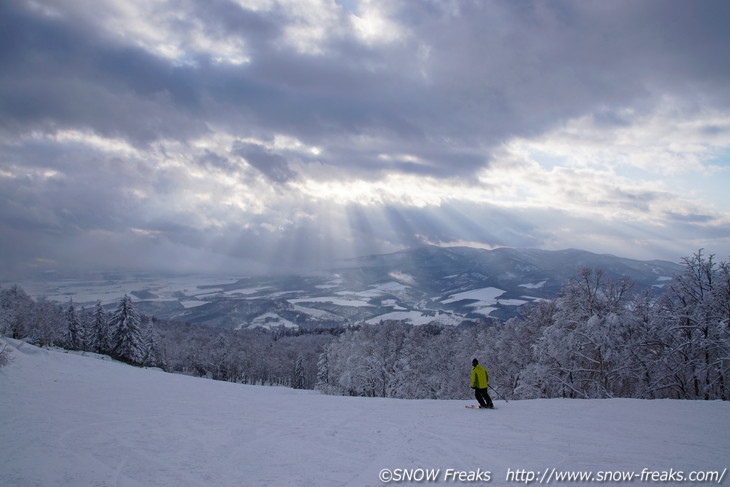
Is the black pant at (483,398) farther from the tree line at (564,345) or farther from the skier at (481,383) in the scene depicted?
the tree line at (564,345)

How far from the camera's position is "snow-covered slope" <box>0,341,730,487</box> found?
759cm

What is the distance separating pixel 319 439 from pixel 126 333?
52065 mm

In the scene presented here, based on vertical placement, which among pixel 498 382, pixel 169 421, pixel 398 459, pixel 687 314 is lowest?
pixel 498 382

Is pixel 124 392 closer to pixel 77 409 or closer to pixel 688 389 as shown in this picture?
pixel 77 409

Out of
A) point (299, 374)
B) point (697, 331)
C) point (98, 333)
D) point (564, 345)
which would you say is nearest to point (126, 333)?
point (98, 333)

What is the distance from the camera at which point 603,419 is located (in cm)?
1241

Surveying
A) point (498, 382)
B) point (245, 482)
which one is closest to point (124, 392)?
point (245, 482)

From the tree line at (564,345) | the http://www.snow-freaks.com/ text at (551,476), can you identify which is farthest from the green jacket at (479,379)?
the tree line at (564,345)

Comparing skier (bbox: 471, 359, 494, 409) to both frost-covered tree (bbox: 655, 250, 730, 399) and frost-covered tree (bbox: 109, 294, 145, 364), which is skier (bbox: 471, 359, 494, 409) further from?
frost-covered tree (bbox: 109, 294, 145, 364)

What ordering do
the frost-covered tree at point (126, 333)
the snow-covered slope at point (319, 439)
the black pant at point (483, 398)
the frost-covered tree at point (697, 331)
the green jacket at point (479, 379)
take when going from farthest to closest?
the frost-covered tree at point (126, 333)
the frost-covered tree at point (697, 331)
the black pant at point (483, 398)
the green jacket at point (479, 379)
the snow-covered slope at point (319, 439)

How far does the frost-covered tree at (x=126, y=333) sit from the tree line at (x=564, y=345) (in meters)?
0.14

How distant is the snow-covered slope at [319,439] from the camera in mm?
7594

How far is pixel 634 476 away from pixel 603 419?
5821 millimetres

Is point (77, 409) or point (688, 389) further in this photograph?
point (688, 389)
